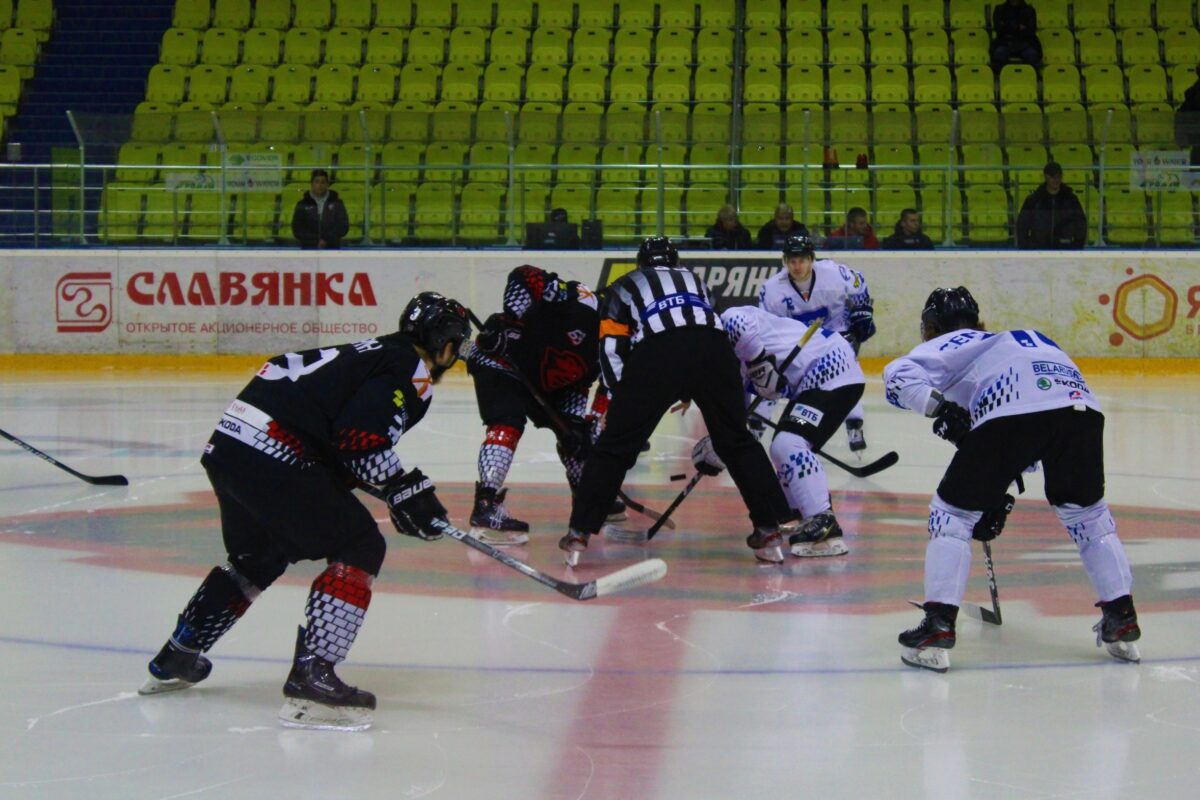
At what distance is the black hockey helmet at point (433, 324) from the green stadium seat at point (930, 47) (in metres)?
14.0

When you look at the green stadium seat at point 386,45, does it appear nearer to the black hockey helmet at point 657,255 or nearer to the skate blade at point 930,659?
the black hockey helmet at point 657,255

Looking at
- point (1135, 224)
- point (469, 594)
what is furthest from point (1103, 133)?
point (469, 594)

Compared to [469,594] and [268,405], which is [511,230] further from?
[268,405]

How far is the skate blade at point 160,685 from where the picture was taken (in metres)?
4.11

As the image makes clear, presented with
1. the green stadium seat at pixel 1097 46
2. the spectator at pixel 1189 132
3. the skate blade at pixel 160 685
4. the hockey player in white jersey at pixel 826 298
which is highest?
the green stadium seat at pixel 1097 46

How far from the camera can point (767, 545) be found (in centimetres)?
601

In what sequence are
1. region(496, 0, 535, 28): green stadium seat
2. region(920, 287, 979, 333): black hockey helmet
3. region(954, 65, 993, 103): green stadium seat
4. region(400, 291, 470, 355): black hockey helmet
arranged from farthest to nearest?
region(496, 0, 535, 28): green stadium seat, region(954, 65, 993, 103): green stadium seat, region(920, 287, 979, 333): black hockey helmet, region(400, 291, 470, 355): black hockey helmet

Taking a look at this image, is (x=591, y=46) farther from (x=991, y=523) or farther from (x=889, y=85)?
(x=991, y=523)

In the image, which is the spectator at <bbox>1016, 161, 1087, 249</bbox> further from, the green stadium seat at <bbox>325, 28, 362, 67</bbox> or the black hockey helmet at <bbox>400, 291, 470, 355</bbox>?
the black hockey helmet at <bbox>400, 291, 470, 355</bbox>

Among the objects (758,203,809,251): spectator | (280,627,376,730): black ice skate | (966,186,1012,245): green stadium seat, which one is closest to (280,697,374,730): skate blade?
(280,627,376,730): black ice skate

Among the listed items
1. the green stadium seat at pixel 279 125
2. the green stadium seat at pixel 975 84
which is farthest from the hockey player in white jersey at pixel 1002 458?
the green stadium seat at pixel 975 84

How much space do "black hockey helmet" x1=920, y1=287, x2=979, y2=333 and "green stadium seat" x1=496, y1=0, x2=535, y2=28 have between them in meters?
13.5

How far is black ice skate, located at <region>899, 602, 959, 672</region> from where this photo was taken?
440cm

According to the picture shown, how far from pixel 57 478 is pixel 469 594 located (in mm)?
3465
